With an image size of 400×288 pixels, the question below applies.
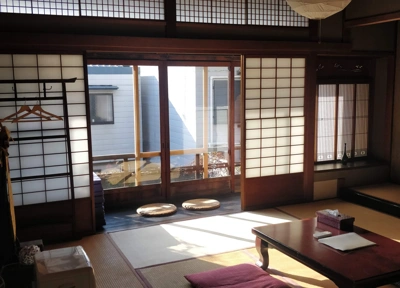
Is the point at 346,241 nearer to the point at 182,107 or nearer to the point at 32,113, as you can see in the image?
the point at 32,113

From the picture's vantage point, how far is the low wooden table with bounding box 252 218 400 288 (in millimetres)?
2910

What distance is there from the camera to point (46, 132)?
4.66 metres

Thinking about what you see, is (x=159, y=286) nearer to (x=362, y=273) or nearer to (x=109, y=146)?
(x=362, y=273)

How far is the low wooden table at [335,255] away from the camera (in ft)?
9.55

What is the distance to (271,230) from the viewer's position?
387cm

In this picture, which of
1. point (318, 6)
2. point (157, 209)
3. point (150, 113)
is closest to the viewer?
point (318, 6)

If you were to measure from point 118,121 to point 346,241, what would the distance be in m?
3.78

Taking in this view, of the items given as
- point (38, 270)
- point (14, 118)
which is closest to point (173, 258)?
point (38, 270)

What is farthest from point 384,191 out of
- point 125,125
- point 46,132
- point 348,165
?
point 46,132

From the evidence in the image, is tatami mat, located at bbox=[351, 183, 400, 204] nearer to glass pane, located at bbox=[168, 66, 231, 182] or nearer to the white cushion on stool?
glass pane, located at bbox=[168, 66, 231, 182]

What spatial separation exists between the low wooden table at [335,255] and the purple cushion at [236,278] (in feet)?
0.72

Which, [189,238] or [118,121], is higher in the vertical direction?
[118,121]

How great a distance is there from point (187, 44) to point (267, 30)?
125 cm

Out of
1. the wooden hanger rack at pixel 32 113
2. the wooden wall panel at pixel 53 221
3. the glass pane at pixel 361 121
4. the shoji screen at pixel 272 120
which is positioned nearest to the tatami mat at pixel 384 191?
the glass pane at pixel 361 121
